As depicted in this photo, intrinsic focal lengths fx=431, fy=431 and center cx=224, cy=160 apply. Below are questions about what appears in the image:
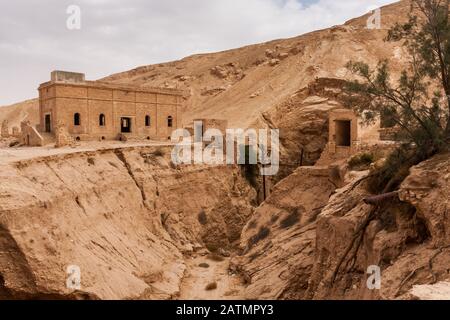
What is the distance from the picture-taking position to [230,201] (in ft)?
77.1

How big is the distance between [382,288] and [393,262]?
1.17m

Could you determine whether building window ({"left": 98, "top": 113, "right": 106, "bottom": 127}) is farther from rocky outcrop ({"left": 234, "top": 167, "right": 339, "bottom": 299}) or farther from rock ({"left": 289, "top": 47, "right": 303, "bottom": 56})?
rock ({"left": 289, "top": 47, "right": 303, "bottom": 56})

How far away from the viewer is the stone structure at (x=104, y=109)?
2392 cm

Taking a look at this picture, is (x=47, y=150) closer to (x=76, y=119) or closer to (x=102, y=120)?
(x=76, y=119)

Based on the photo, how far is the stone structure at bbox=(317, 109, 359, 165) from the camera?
62.7 ft

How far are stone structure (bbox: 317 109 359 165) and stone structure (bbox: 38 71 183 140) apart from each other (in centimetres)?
1147

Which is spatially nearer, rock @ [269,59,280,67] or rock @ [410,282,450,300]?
rock @ [410,282,450,300]

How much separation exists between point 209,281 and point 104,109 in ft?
42.8

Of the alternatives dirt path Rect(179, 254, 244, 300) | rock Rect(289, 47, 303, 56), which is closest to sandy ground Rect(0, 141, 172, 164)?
dirt path Rect(179, 254, 244, 300)

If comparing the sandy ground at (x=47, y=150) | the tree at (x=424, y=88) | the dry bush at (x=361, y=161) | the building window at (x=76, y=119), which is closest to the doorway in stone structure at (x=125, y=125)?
the sandy ground at (x=47, y=150)

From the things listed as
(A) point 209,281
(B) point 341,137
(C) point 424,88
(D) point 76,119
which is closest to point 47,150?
(D) point 76,119

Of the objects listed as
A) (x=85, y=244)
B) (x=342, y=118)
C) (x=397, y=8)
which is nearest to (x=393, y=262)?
(x=85, y=244)

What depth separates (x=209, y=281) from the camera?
1725 cm

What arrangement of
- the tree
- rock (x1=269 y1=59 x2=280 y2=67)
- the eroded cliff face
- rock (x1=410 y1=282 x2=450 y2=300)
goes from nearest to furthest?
1. rock (x1=410 y1=282 x2=450 y2=300)
2. the tree
3. the eroded cliff face
4. rock (x1=269 y1=59 x2=280 y2=67)
